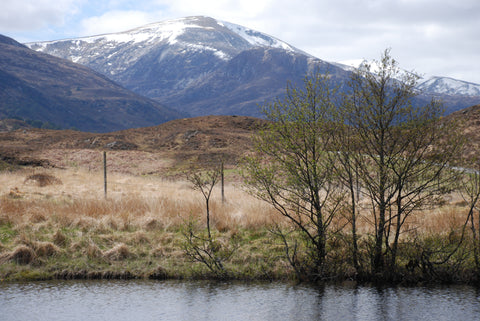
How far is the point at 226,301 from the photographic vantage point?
1481cm

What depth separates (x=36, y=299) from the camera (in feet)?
48.7

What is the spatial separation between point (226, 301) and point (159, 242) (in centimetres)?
485

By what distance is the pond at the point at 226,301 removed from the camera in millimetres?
13703

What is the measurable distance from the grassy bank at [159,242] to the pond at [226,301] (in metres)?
0.63

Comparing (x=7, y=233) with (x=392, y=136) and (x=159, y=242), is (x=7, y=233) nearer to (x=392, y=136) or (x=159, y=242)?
(x=159, y=242)

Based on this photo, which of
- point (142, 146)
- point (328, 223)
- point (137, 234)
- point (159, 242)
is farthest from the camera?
point (142, 146)

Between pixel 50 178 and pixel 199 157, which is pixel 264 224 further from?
pixel 199 157

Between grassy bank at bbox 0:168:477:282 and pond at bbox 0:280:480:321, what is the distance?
0.63 m

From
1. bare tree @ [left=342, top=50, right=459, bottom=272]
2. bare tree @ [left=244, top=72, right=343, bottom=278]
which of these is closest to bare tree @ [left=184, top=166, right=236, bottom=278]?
bare tree @ [left=244, top=72, right=343, bottom=278]

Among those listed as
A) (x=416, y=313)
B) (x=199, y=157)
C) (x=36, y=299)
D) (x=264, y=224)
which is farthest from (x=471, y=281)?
(x=199, y=157)

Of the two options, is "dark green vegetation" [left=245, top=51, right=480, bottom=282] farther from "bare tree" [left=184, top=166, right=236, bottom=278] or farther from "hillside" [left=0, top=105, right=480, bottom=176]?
"hillside" [left=0, top=105, right=480, bottom=176]

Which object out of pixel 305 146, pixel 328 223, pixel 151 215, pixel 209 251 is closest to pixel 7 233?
pixel 151 215

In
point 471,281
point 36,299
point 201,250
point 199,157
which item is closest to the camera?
point 36,299

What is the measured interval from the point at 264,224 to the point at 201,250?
378 centimetres
